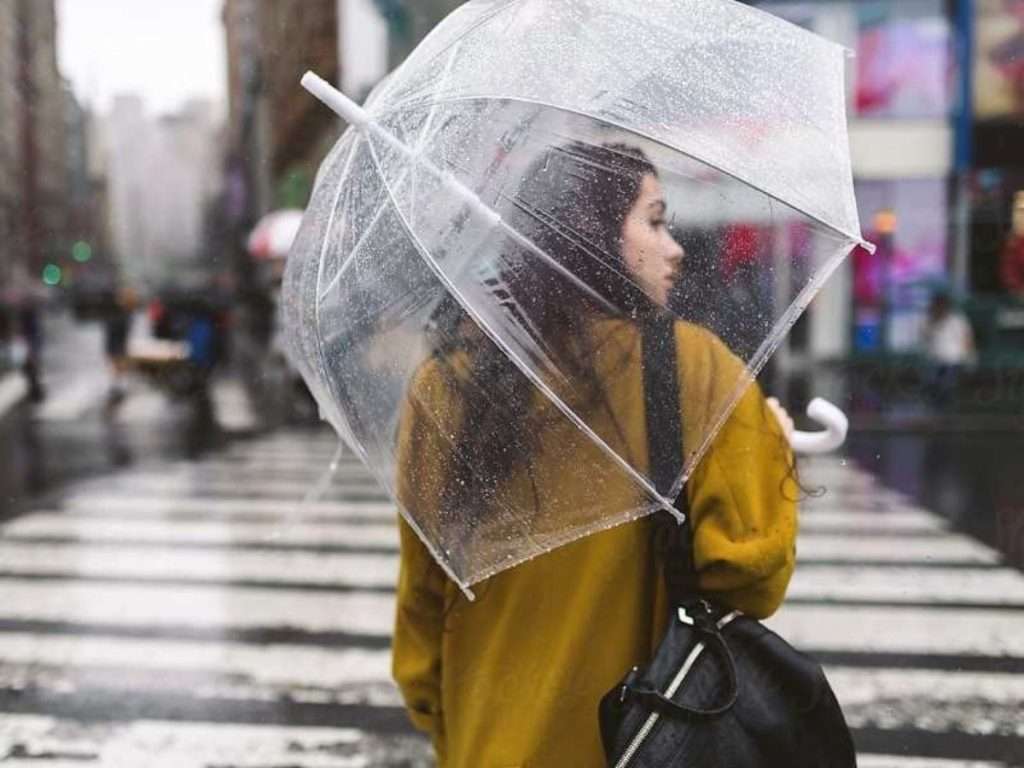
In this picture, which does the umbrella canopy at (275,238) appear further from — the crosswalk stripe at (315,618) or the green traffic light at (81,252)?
the green traffic light at (81,252)

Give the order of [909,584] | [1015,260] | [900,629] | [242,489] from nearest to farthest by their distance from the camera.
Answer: [900,629] → [909,584] → [242,489] → [1015,260]

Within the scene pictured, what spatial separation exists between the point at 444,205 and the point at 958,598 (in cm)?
503

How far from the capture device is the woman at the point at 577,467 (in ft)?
6.10

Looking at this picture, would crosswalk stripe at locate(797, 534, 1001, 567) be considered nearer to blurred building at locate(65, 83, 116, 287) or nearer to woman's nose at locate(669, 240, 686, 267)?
woman's nose at locate(669, 240, 686, 267)

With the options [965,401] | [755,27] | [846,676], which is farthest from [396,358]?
[965,401]

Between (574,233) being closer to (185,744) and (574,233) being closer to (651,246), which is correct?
(651,246)

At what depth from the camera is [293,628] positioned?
5.74 meters

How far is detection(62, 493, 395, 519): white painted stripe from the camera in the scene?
8.73 metres

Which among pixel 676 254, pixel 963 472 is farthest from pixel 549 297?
pixel 963 472

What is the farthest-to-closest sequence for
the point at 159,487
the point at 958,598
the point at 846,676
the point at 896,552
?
the point at 159,487
the point at 896,552
the point at 958,598
the point at 846,676

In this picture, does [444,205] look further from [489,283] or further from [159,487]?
[159,487]

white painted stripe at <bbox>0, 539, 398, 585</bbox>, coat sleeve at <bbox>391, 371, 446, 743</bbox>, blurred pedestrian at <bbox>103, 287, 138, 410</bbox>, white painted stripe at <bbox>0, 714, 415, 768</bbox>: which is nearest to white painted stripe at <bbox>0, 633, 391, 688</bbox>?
white painted stripe at <bbox>0, 714, 415, 768</bbox>

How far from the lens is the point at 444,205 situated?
6.40 ft

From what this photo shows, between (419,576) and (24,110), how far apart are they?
2722 cm
